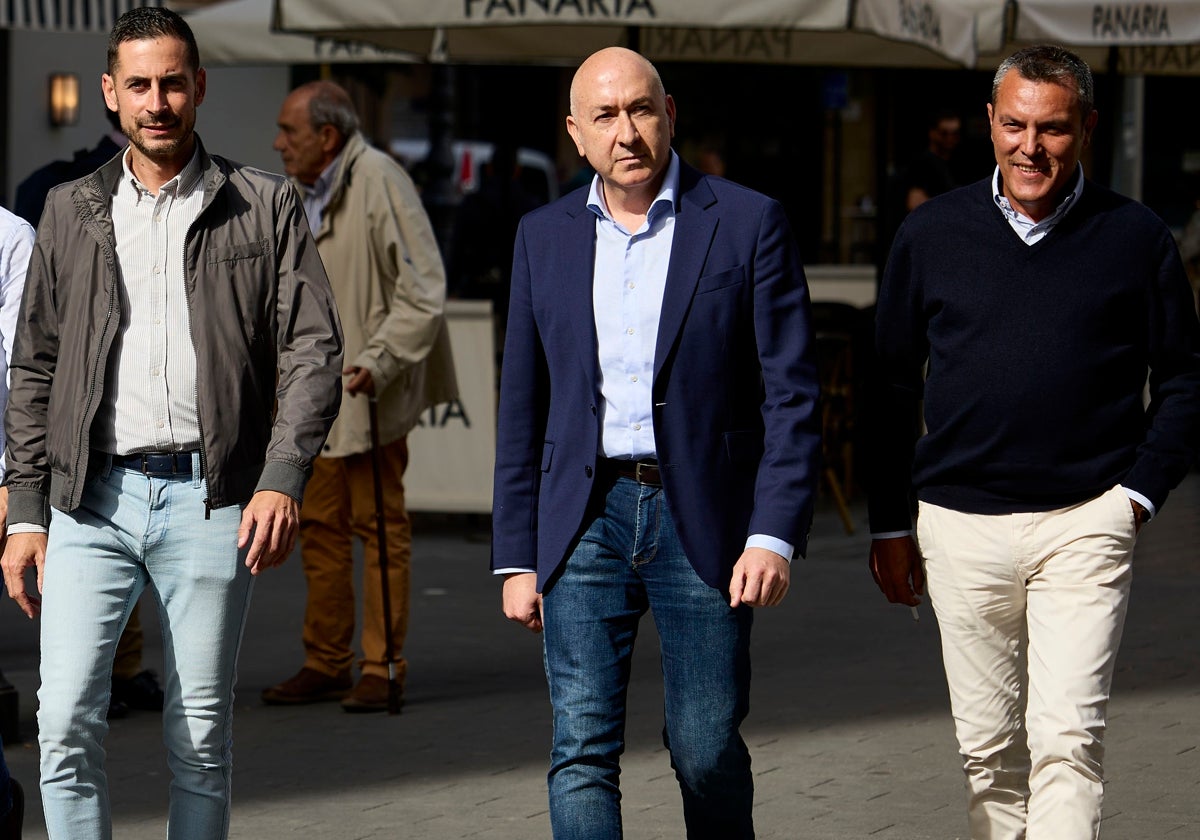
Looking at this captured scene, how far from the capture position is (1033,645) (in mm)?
4539

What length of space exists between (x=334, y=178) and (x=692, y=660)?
364 centimetres

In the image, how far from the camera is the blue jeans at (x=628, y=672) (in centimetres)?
429

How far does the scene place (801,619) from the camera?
9.20 meters

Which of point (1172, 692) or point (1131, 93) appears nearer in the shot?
point (1172, 692)

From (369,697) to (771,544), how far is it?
3408 millimetres

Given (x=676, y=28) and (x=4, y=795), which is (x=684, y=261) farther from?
(x=676, y=28)

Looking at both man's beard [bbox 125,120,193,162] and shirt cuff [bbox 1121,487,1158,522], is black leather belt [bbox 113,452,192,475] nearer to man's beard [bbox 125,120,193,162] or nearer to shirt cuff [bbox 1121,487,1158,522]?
man's beard [bbox 125,120,193,162]

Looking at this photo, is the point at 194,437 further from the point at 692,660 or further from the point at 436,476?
the point at 436,476

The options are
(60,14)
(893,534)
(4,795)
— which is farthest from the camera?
(60,14)

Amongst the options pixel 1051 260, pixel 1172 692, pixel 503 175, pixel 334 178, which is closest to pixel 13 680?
pixel 334 178

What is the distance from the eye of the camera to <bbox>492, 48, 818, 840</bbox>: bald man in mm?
4277

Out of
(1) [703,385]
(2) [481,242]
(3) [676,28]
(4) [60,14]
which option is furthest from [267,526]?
(2) [481,242]

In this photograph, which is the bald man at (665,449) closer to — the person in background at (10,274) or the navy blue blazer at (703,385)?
the navy blue blazer at (703,385)

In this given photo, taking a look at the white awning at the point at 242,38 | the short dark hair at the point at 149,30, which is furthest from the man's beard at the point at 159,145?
the white awning at the point at 242,38
